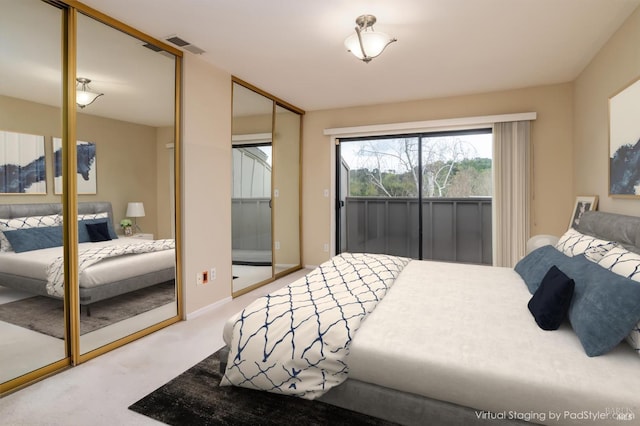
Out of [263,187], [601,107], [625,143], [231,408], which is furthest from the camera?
[263,187]

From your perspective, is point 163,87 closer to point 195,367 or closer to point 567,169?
point 195,367

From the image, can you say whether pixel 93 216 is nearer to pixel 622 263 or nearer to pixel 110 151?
pixel 110 151

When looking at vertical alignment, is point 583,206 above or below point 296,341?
above

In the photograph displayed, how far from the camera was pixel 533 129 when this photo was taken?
13.5 feet

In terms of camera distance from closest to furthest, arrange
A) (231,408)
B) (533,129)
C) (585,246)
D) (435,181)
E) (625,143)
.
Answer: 1. (231,408)
2. (585,246)
3. (625,143)
4. (533,129)
5. (435,181)

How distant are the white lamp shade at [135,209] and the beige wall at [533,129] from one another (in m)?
2.83

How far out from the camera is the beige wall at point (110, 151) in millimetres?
2098

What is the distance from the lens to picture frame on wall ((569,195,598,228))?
3.13m

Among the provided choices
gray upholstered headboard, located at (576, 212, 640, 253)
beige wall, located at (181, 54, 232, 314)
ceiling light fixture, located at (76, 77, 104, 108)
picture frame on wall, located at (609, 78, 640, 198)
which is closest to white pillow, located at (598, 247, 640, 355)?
gray upholstered headboard, located at (576, 212, 640, 253)

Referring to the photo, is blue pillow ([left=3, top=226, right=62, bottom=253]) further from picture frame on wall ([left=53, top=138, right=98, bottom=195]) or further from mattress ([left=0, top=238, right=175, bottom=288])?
picture frame on wall ([left=53, top=138, right=98, bottom=195])

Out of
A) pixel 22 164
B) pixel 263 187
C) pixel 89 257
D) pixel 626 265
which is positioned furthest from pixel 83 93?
pixel 626 265

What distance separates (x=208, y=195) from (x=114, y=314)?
A: 1340 mm

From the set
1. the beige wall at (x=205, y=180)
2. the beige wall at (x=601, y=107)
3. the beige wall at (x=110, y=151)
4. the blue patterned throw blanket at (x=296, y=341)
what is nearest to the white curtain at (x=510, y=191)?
the beige wall at (x=601, y=107)

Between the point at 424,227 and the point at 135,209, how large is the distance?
3685 millimetres
